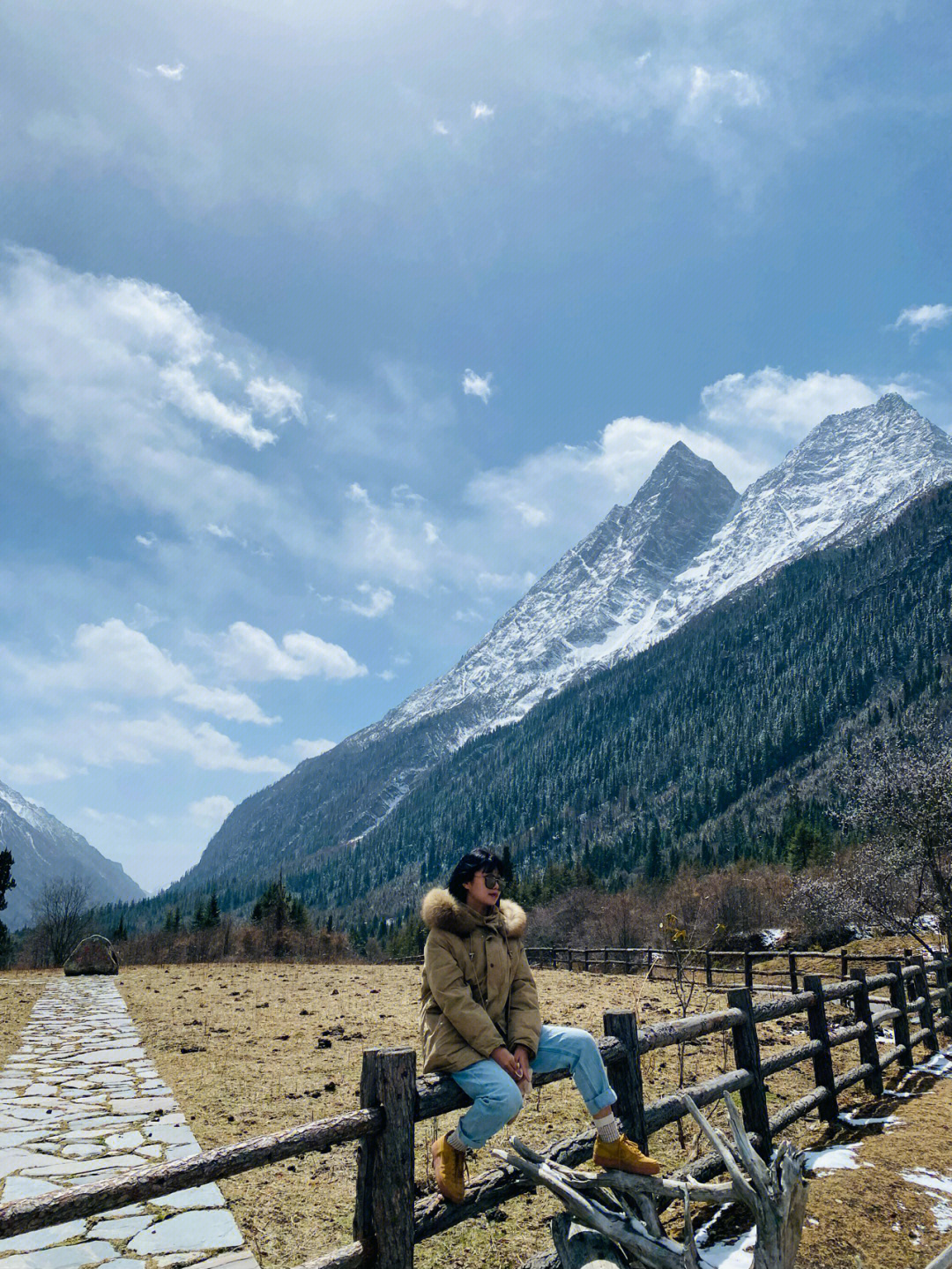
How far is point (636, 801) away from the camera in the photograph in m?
158

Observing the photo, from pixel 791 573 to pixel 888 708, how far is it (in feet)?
249

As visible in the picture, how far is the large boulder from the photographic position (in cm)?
2364

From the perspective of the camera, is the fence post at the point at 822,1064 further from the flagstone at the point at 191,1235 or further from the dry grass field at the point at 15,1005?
the dry grass field at the point at 15,1005

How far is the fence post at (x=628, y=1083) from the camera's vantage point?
421 cm

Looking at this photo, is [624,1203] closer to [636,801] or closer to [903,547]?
[636,801]

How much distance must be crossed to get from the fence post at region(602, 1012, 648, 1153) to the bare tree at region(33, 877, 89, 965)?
5154 cm

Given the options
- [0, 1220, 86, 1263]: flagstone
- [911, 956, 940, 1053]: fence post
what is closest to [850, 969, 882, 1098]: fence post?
[911, 956, 940, 1053]: fence post

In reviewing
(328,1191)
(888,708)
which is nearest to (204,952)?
(328,1191)

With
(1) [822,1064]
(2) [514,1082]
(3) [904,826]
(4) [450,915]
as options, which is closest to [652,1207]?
(2) [514,1082]

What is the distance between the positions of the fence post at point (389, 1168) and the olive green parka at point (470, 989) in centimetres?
22

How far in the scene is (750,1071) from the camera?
218 inches

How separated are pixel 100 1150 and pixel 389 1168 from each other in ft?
13.8

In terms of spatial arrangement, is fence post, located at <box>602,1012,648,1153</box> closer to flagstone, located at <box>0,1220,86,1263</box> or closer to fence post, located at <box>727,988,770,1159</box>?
fence post, located at <box>727,988,770,1159</box>

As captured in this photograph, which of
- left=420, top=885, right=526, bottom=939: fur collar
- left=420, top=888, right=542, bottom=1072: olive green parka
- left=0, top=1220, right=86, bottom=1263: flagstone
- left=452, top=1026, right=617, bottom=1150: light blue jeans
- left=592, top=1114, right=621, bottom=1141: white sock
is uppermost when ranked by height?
left=420, top=885, right=526, bottom=939: fur collar
